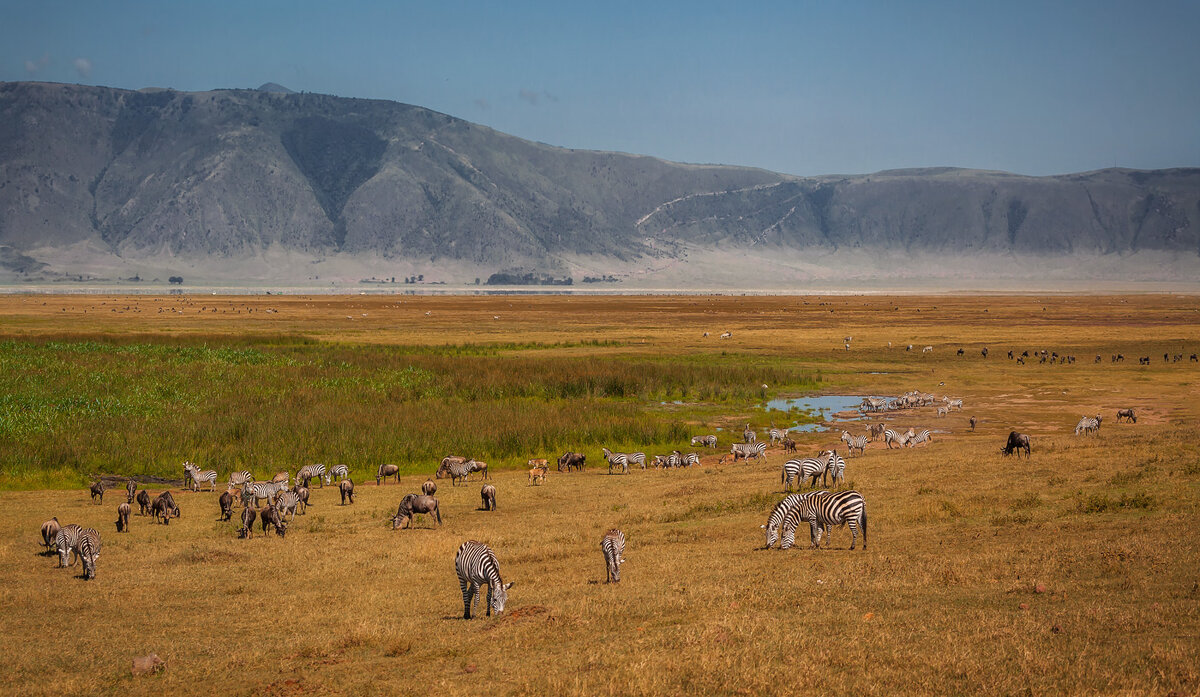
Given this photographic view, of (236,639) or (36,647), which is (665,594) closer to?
(236,639)

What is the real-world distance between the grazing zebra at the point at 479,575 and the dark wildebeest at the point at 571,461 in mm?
17624

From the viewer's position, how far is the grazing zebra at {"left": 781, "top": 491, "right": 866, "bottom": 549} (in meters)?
17.1

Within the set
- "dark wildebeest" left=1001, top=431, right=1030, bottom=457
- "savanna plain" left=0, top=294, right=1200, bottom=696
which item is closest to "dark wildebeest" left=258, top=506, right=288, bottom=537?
"savanna plain" left=0, top=294, right=1200, bottom=696

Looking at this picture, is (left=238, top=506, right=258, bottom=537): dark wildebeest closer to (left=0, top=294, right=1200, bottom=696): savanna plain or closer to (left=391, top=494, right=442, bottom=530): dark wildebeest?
(left=0, top=294, right=1200, bottom=696): savanna plain

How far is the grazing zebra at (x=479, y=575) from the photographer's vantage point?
1339cm

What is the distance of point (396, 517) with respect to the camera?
2175 centimetres

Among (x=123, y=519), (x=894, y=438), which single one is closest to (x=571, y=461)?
(x=894, y=438)

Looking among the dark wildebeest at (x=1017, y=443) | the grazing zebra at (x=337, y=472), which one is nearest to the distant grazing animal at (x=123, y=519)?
the grazing zebra at (x=337, y=472)

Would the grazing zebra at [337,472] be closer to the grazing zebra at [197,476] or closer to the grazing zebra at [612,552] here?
the grazing zebra at [197,476]

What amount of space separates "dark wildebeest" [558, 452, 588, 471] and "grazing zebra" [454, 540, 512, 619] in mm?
17624

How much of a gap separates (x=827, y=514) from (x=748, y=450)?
1478cm

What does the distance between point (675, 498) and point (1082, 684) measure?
15001 mm

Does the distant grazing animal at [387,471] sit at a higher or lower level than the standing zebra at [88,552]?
lower

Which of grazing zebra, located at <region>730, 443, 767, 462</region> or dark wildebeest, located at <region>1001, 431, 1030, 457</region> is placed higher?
dark wildebeest, located at <region>1001, 431, 1030, 457</region>
